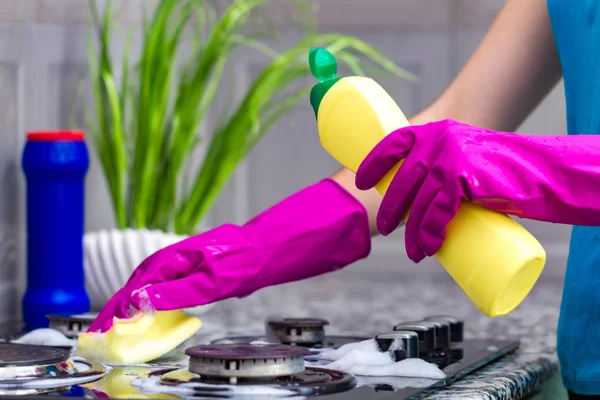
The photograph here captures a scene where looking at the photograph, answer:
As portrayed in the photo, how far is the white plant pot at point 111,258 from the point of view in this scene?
4.75 ft

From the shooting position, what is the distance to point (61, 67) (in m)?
1.63

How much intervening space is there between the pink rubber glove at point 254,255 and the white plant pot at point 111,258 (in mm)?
398

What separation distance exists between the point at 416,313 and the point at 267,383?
0.86m

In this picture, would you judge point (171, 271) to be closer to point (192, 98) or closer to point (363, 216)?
point (363, 216)

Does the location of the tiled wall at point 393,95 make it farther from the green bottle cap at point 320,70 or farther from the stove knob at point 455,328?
the green bottle cap at point 320,70

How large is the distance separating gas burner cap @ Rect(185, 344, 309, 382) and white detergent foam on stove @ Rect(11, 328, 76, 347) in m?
0.31

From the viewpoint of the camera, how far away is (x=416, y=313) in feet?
5.29

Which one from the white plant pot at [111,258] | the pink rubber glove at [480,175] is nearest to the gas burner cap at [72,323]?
the white plant pot at [111,258]

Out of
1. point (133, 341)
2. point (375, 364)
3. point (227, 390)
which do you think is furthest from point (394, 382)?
point (133, 341)

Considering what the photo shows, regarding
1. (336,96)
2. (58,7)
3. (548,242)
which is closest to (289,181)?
(548,242)

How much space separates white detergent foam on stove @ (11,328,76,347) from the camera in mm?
1078

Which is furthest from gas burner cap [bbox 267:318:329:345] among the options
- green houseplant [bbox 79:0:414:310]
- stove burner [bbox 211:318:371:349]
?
green houseplant [bbox 79:0:414:310]

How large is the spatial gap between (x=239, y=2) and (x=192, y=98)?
0.19m

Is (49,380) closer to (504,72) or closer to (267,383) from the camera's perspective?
(267,383)
